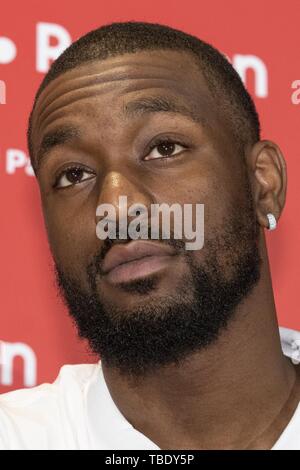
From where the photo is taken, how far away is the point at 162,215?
144 cm

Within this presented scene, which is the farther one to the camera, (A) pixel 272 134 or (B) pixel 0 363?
(A) pixel 272 134

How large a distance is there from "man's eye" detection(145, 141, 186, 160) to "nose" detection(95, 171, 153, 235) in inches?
3.3

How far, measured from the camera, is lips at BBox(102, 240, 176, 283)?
143cm

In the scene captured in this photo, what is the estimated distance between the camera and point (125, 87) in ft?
5.06

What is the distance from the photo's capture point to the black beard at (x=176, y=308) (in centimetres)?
145

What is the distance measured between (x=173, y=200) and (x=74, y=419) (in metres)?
0.46

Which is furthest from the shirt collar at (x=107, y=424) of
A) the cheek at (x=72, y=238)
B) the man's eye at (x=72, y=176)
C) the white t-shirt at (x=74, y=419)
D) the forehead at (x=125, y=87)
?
the forehead at (x=125, y=87)

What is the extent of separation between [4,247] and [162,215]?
1.89 feet

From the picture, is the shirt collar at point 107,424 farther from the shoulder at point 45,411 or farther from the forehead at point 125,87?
the forehead at point 125,87

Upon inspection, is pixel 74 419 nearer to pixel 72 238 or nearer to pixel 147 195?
pixel 72 238

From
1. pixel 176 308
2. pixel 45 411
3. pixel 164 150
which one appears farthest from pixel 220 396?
pixel 164 150
